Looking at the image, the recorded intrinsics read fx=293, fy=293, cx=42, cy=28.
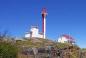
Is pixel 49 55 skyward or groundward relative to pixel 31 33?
groundward

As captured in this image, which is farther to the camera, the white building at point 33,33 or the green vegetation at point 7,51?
the white building at point 33,33

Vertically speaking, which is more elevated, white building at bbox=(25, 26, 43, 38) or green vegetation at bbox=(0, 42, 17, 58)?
white building at bbox=(25, 26, 43, 38)

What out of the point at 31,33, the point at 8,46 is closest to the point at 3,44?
the point at 8,46

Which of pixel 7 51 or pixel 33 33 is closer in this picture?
pixel 7 51

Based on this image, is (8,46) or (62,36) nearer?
(8,46)

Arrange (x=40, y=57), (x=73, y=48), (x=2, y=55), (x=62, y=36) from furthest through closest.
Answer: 1. (x=62, y=36)
2. (x=73, y=48)
3. (x=40, y=57)
4. (x=2, y=55)

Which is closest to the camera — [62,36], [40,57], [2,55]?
[2,55]

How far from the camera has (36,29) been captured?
48406 millimetres

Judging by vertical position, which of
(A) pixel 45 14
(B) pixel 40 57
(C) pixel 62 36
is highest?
(A) pixel 45 14

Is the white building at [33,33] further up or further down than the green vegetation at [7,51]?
further up

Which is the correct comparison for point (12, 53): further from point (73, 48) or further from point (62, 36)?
point (62, 36)

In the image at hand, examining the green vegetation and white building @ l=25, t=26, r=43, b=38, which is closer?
the green vegetation

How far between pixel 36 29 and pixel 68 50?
2674 centimetres

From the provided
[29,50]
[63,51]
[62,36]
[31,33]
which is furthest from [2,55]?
[62,36]
